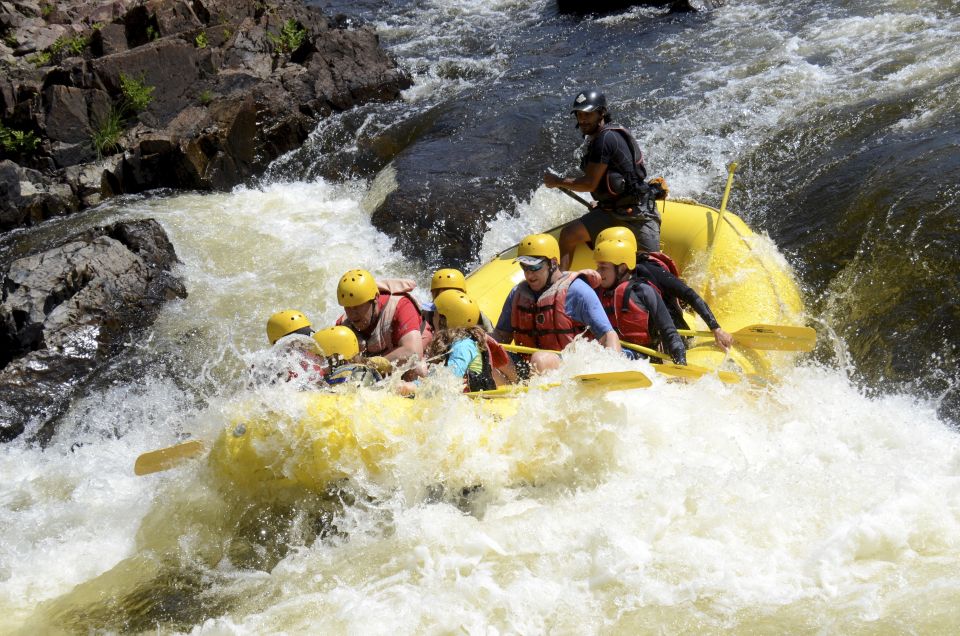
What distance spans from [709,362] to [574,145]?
4944 millimetres

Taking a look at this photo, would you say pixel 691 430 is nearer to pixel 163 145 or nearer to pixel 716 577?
pixel 716 577

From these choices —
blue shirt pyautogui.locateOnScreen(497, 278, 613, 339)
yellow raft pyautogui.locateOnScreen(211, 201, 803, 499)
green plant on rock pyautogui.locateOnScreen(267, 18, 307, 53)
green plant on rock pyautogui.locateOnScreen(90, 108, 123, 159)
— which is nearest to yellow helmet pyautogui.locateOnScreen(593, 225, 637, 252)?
blue shirt pyautogui.locateOnScreen(497, 278, 613, 339)

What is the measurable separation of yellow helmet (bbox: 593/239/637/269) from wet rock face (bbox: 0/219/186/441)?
432 cm

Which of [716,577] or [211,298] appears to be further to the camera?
[211,298]

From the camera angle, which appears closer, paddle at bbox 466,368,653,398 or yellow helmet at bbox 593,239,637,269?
paddle at bbox 466,368,653,398

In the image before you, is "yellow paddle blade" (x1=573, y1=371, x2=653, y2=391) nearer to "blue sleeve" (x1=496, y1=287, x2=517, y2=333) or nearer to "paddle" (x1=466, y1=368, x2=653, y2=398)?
"paddle" (x1=466, y1=368, x2=653, y2=398)

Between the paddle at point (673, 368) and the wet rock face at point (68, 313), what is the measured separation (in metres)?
3.91

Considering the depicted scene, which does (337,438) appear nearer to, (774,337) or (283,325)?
(283,325)

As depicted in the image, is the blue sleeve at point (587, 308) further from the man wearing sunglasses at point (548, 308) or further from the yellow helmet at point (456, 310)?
the yellow helmet at point (456, 310)

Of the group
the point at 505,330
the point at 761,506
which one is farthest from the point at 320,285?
the point at 761,506

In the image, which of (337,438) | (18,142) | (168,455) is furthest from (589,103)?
(18,142)

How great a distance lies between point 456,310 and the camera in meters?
5.01

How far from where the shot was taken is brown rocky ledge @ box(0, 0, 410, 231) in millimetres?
10555

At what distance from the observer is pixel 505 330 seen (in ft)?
17.7
